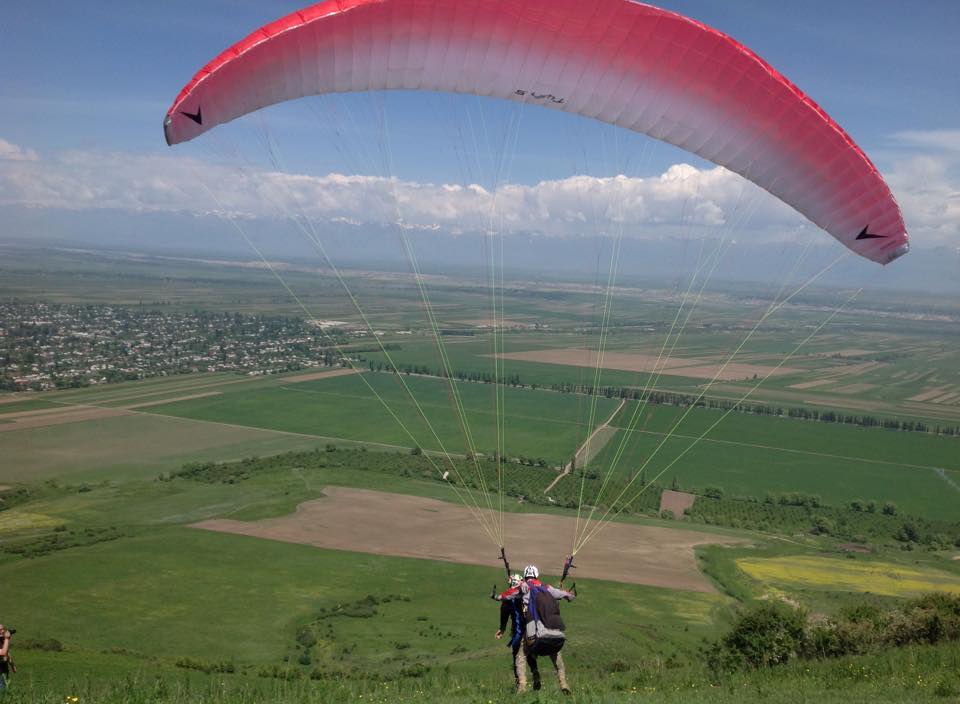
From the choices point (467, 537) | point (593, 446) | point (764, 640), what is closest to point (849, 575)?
point (467, 537)

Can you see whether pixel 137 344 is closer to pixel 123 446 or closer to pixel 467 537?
pixel 123 446

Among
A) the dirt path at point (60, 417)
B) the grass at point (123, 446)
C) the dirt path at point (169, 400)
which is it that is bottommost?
the grass at point (123, 446)

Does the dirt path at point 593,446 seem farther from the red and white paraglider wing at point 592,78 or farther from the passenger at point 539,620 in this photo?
the passenger at point 539,620

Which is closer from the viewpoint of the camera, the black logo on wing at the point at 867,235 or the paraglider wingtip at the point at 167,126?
the paraglider wingtip at the point at 167,126

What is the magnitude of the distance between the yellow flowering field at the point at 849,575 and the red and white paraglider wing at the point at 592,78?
18.6 metres

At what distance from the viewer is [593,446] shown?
47.1m

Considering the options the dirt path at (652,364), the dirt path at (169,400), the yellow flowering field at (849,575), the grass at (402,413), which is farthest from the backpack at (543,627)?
the dirt path at (652,364)

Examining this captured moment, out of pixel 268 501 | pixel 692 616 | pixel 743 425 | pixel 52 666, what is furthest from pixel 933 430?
pixel 52 666

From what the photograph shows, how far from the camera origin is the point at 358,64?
8.43 meters

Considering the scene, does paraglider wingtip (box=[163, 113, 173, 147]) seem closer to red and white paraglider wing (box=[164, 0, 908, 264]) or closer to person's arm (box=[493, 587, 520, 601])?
red and white paraglider wing (box=[164, 0, 908, 264])

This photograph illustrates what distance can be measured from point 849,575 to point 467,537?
44.1ft

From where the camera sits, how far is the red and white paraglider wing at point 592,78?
308 inches

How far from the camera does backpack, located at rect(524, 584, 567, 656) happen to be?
6.50 m

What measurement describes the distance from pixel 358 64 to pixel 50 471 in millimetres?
33507
